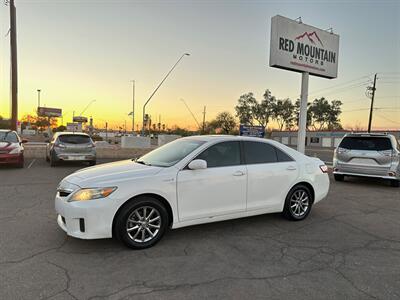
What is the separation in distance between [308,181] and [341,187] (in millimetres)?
4520

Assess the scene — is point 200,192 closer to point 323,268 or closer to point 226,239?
point 226,239

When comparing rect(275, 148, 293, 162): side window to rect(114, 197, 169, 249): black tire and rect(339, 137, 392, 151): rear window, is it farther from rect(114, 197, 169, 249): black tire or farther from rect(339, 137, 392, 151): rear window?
rect(339, 137, 392, 151): rear window

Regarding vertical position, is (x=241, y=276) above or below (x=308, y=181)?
below

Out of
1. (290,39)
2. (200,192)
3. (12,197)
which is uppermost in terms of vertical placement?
(290,39)

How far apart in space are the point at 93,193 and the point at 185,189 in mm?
1233

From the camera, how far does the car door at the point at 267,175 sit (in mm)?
5137

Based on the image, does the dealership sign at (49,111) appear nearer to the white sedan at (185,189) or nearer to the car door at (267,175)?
the white sedan at (185,189)

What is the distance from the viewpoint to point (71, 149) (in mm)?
12344

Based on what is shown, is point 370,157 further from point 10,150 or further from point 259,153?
point 10,150

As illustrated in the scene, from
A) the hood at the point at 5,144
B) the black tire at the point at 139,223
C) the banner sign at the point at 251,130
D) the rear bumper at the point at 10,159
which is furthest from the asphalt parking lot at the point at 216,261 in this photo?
the banner sign at the point at 251,130

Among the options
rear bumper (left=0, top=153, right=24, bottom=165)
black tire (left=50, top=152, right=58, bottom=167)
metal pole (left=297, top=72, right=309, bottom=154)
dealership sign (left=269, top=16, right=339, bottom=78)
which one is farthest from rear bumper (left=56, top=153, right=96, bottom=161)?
metal pole (left=297, top=72, right=309, bottom=154)

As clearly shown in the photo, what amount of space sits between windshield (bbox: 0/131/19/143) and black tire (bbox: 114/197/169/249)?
10012 mm

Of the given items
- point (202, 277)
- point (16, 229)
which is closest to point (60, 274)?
point (202, 277)

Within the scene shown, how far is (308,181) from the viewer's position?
5.85m
